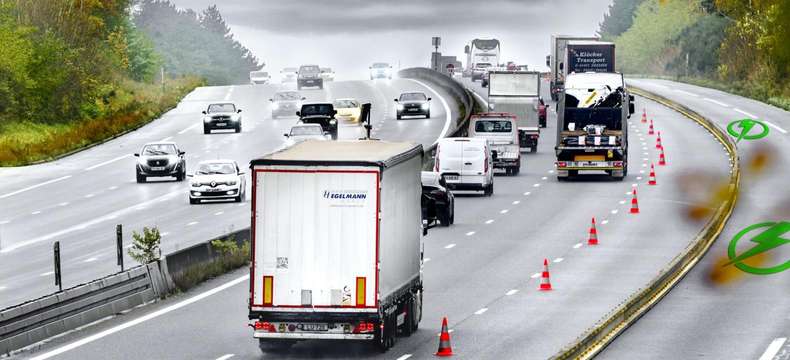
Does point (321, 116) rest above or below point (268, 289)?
below

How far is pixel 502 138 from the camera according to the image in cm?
6194

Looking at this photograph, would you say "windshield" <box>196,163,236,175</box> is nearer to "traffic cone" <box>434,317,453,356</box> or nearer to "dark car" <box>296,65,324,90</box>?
"traffic cone" <box>434,317,453,356</box>

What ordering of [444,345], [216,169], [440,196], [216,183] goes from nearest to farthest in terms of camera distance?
1. [444,345]
2. [440,196]
3. [216,183]
4. [216,169]

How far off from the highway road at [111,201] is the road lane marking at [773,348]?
1461cm

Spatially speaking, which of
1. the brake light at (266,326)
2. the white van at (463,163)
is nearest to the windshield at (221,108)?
the white van at (463,163)

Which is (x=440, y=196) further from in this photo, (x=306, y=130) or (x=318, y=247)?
(x=306, y=130)

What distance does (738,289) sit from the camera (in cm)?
3350

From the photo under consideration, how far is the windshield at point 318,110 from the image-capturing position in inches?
3036

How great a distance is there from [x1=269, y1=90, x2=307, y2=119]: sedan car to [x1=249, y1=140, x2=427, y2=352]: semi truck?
7156cm

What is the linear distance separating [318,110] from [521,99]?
31.4ft

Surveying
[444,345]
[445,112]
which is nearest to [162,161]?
[444,345]

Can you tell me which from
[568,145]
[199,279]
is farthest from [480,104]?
[199,279]

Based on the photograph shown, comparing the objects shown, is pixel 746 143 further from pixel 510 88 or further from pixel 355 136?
pixel 355 136

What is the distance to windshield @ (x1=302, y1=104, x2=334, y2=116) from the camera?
7712 centimetres
